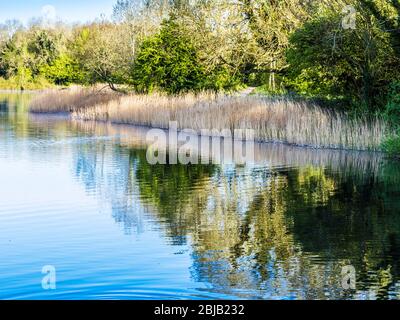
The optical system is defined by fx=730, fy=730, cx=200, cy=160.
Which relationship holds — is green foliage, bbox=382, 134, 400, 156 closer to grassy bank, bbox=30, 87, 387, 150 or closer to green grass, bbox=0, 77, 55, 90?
grassy bank, bbox=30, 87, 387, 150

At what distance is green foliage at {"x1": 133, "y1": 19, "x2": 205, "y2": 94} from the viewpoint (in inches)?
1100

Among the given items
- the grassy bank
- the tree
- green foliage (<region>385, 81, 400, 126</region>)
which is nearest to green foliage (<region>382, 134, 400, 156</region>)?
green foliage (<region>385, 81, 400, 126</region>)

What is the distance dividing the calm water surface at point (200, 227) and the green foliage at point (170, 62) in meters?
10.9

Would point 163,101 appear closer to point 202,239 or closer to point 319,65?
point 319,65

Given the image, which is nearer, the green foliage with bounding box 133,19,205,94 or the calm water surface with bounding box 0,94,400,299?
the calm water surface with bounding box 0,94,400,299

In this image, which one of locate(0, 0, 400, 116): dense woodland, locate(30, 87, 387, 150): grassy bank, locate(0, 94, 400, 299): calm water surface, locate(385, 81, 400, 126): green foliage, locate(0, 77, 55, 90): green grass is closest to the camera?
locate(0, 94, 400, 299): calm water surface

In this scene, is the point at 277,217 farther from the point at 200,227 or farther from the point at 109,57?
the point at 109,57

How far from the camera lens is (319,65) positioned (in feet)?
65.0

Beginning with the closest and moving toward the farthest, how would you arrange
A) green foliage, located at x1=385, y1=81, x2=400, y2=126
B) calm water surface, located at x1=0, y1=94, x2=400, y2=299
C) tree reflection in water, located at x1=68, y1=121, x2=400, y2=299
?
calm water surface, located at x1=0, y1=94, x2=400, y2=299, tree reflection in water, located at x1=68, y1=121, x2=400, y2=299, green foliage, located at x1=385, y1=81, x2=400, y2=126

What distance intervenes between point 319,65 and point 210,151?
3.90m

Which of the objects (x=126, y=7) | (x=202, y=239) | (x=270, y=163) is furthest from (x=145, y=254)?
(x=126, y=7)

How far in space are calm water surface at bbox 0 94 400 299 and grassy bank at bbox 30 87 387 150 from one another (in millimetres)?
1086

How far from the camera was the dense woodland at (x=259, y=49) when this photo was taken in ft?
60.2

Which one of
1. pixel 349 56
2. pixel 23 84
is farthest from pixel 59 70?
pixel 349 56
